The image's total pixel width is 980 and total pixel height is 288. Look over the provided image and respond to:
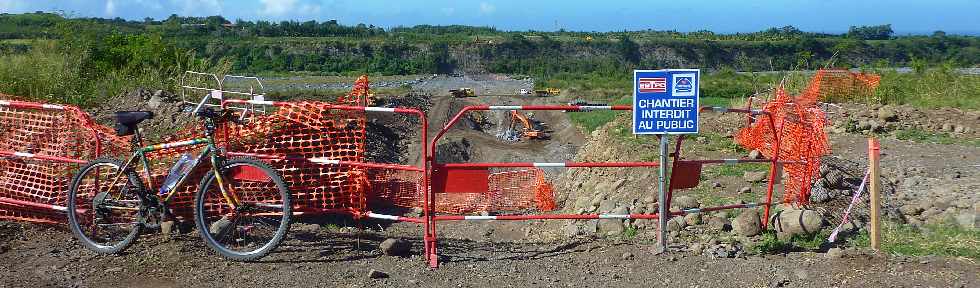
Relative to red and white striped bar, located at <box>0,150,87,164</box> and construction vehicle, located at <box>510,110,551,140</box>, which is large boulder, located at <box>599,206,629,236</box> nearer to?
red and white striped bar, located at <box>0,150,87,164</box>

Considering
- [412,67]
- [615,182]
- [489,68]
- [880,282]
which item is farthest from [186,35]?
[880,282]

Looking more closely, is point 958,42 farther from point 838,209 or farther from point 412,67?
point 838,209

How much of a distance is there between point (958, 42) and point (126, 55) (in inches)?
3941

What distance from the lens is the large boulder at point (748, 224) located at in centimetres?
860

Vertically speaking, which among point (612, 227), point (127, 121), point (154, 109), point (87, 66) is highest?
point (87, 66)

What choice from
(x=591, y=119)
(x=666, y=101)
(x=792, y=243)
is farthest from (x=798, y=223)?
(x=591, y=119)

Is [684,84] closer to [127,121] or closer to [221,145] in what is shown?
A: [221,145]

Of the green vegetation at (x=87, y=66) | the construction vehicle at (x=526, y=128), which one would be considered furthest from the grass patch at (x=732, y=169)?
the construction vehicle at (x=526, y=128)

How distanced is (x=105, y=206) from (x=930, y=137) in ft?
45.4

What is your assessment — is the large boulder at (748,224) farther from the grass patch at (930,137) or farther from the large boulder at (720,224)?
the grass patch at (930,137)

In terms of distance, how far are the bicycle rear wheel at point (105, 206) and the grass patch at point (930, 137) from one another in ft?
43.0

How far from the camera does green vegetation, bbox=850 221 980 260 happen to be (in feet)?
25.3

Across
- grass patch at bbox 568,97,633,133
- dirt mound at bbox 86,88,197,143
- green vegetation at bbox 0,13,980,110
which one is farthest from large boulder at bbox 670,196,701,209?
green vegetation at bbox 0,13,980,110

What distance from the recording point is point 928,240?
8.16 m
